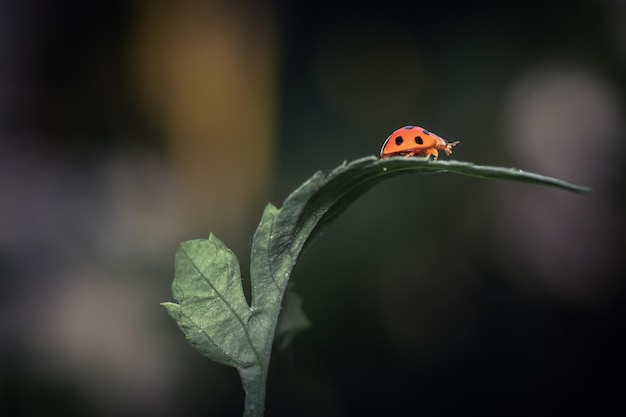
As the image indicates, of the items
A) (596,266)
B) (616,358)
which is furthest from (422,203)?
(616,358)

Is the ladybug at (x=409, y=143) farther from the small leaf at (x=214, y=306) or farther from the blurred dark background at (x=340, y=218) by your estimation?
the blurred dark background at (x=340, y=218)

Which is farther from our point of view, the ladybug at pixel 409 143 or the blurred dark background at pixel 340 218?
the blurred dark background at pixel 340 218

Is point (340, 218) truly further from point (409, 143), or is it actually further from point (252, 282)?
point (252, 282)

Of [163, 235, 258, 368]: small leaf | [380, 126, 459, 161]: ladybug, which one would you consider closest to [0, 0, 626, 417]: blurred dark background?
[380, 126, 459, 161]: ladybug

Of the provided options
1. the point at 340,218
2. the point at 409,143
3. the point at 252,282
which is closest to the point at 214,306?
the point at 252,282

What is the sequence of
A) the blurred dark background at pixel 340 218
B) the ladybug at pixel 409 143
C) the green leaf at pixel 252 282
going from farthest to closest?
the blurred dark background at pixel 340 218 → the ladybug at pixel 409 143 → the green leaf at pixel 252 282

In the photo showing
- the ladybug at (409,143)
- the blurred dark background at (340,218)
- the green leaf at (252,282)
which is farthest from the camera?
the blurred dark background at (340,218)

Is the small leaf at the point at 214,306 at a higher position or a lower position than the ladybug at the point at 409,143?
lower

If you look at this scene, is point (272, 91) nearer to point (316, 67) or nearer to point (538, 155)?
point (316, 67)

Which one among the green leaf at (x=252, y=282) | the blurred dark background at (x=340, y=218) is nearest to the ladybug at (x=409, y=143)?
the green leaf at (x=252, y=282)
